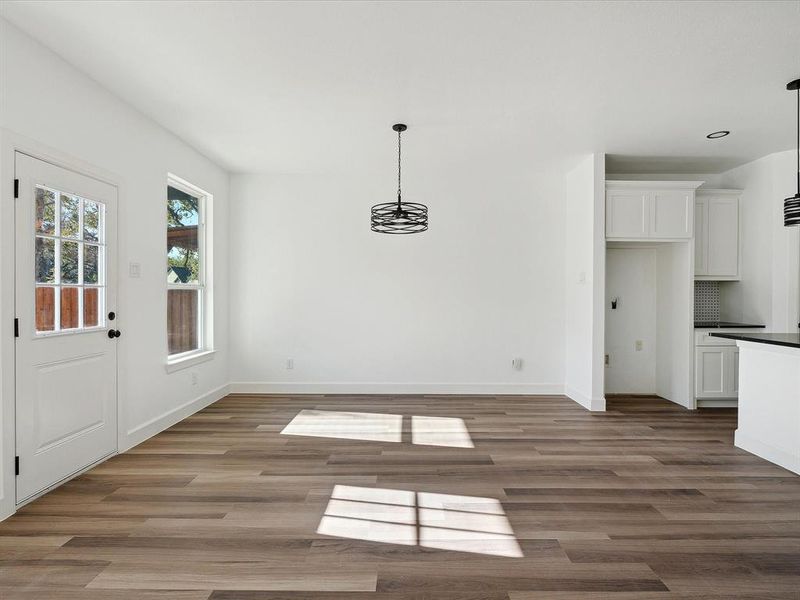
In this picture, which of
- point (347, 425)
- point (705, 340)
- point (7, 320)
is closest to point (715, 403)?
point (705, 340)

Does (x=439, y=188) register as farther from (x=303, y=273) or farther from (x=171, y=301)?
(x=171, y=301)

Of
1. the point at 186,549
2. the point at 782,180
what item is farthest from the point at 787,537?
the point at 782,180

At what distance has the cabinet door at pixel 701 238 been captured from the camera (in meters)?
5.45

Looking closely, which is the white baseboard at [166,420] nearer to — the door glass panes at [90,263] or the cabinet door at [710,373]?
the door glass panes at [90,263]

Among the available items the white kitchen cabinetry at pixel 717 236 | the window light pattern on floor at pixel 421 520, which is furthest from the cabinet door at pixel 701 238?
the window light pattern on floor at pixel 421 520

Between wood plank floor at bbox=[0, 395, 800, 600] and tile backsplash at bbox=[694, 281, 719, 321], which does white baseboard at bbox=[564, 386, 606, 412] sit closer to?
wood plank floor at bbox=[0, 395, 800, 600]

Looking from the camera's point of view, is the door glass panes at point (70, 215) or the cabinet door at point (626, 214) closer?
the door glass panes at point (70, 215)

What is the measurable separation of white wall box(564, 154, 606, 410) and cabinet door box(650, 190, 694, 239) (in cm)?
63

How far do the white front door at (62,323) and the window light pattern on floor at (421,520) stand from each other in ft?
6.19

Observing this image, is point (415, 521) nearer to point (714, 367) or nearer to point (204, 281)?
point (204, 281)

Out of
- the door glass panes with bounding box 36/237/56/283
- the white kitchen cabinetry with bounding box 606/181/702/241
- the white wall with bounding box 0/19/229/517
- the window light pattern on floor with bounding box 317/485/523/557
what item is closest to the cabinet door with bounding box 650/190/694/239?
the white kitchen cabinetry with bounding box 606/181/702/241

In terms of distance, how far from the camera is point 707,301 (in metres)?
5.82

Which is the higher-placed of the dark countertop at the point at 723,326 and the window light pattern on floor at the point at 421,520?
the dark countertop at the point at 723,326

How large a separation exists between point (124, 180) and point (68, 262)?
96 cm
